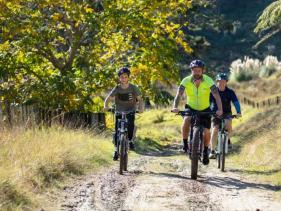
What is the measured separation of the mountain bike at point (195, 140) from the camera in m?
11.8

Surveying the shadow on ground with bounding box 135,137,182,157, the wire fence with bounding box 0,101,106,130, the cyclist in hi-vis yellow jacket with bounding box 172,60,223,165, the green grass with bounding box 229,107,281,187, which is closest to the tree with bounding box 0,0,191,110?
the wire fence with bounding box 0,101,106,130

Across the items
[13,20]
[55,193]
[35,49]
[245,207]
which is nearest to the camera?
[245,207]

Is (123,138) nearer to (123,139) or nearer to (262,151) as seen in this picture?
(123,139)

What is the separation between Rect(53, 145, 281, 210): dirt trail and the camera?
357 inches

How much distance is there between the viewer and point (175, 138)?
84.1 feet

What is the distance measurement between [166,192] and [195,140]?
199 centimetres

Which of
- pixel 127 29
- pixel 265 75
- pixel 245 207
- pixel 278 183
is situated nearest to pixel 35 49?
pixel 127 29

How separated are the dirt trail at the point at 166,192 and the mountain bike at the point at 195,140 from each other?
0.28m

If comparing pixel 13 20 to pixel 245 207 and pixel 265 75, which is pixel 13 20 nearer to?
pixel 245 207

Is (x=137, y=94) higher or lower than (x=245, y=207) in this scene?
higher

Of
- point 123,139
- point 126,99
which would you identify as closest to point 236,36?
point 126,99

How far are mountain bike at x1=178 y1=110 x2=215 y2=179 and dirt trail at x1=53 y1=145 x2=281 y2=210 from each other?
28 cm

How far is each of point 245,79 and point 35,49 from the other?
67.1ft

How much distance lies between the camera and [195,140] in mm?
11883
